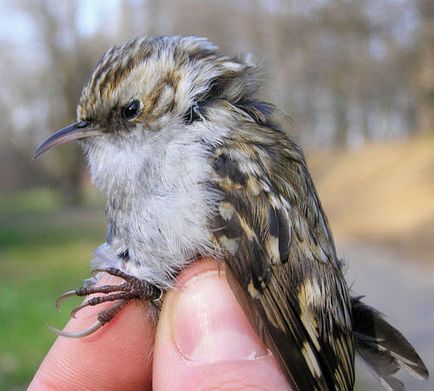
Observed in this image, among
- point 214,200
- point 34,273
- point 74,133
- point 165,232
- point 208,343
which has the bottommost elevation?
point 34,273

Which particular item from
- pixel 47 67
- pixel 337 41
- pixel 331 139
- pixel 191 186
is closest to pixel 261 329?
pixel 191 186

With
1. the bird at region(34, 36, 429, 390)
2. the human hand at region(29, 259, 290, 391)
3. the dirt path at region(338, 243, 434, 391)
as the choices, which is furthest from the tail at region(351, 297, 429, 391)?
the dirt path at region(338, 243, 434, 391)

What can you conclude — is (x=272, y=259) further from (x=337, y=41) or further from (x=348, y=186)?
(x=337, y=41)

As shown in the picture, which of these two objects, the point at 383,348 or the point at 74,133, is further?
the point at 383,348

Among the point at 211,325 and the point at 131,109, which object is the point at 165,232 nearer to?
the point at 211,325

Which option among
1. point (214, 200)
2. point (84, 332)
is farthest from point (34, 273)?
point (214, 200)

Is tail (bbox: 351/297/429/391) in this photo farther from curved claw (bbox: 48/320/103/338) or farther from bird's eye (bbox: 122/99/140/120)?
bird's eye (bbox: 122/99/140/120)
